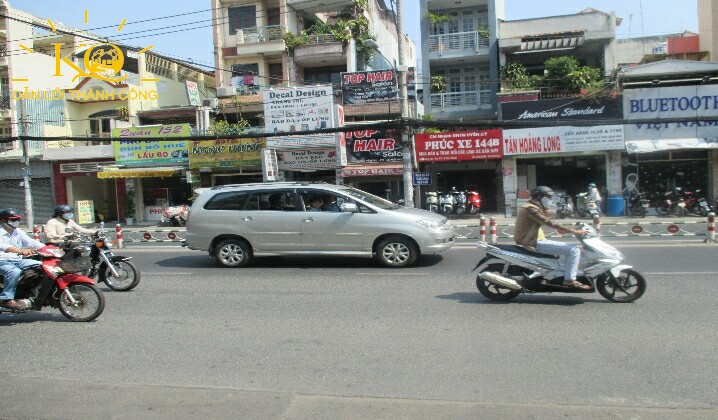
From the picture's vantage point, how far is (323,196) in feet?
38.2

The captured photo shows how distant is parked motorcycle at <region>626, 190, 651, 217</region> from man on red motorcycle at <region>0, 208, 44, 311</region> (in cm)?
2051

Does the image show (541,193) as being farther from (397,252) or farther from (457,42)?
(457,42)

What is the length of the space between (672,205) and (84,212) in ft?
82.8

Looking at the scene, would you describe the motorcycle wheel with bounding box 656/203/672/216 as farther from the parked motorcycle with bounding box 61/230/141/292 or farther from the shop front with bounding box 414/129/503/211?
the parked motorcycle with bounding box 61/230/141/292

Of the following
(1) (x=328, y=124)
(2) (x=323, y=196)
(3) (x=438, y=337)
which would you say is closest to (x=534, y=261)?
(3) (x=438, y=337)

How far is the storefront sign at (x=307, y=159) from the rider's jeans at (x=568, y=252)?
1828 centimetres

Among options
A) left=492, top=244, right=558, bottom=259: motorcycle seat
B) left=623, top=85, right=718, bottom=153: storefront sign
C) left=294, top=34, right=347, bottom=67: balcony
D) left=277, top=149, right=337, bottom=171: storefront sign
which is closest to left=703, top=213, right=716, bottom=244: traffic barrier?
left=492, top=244, right=558, bottom=259: motorcycle seat

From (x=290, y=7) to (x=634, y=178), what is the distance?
1814cm

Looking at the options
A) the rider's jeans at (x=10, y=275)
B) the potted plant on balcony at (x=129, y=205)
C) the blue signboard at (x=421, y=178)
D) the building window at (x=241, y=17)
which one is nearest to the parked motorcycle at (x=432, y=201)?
the blue signboard at (x=421, y=178)

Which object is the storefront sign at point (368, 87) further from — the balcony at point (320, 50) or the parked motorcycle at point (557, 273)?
the parked motorcycle at point (557, 273)

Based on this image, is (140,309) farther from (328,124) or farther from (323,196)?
(328,124)

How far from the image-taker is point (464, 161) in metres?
25.3

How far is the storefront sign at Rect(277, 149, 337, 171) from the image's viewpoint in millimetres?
25828

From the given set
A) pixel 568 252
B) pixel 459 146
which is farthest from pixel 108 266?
pixel 459 146
